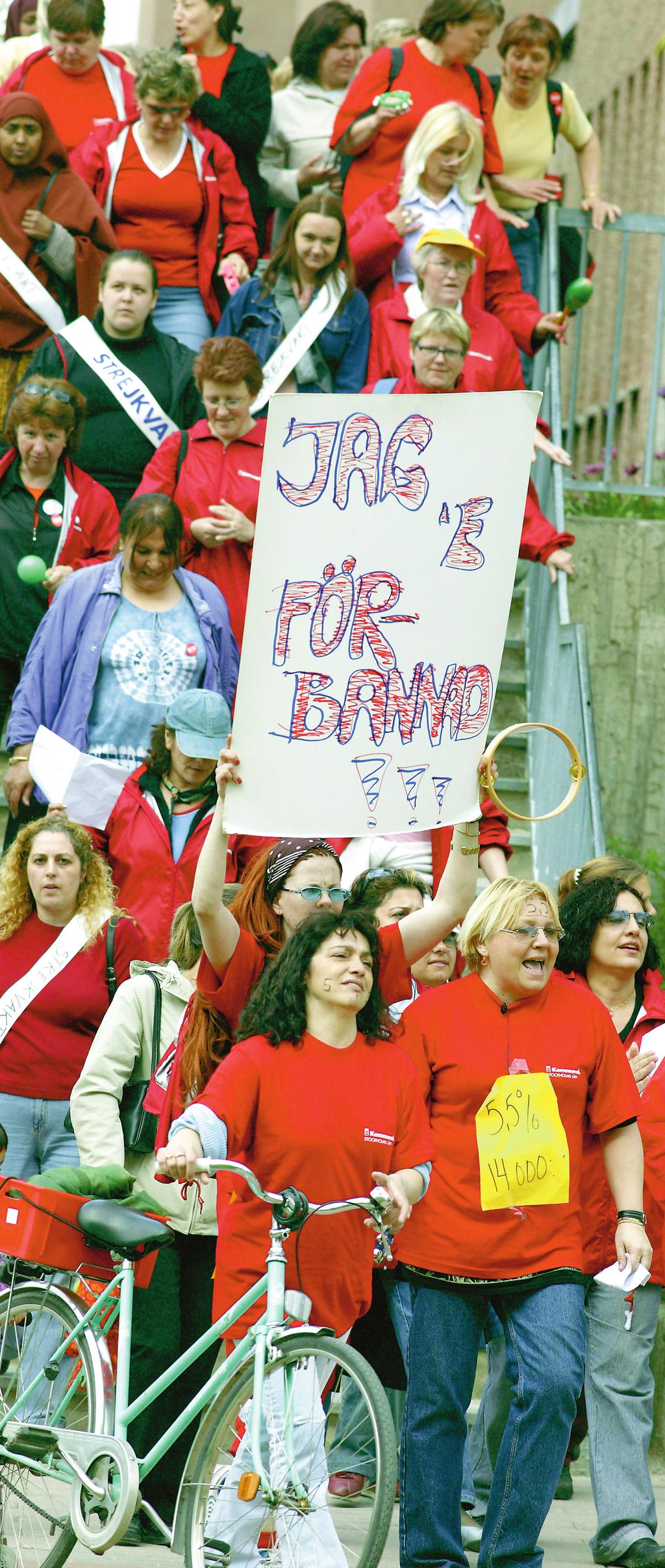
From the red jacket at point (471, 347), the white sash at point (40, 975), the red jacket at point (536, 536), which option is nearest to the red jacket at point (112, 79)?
the red jacket at point (471, 347)

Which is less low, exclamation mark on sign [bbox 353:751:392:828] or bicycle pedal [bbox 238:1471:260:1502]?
exclamation mark on sign [bbox 353:751:392:828]

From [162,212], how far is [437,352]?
2260mm

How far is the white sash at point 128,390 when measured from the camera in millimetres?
8289

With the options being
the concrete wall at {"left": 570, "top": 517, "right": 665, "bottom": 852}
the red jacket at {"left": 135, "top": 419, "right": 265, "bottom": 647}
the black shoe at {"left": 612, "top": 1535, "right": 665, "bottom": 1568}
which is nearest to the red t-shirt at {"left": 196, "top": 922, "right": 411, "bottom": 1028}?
the black shoe at {"left": 612, "top": 1535, "right": 665, "bottom": 1568}

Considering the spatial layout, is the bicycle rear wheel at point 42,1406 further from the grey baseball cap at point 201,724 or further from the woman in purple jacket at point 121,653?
the woman in purple jacket at point 121,653

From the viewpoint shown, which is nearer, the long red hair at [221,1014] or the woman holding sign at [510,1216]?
the woman holding sign at [510,1216]

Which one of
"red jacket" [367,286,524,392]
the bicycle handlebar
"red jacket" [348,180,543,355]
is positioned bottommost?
the bicycle handlebar

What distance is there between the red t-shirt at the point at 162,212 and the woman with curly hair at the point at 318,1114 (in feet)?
16.9

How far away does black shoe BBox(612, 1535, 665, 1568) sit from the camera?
524cm

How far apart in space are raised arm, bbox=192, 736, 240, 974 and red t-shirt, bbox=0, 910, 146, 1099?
1.30 metres

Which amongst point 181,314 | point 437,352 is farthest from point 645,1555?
point 181,314

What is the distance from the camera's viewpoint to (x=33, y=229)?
886cm

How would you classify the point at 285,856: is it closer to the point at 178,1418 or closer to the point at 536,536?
the point at 178,1418

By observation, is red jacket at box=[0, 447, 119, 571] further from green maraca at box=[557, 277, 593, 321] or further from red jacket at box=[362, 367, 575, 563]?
green maraca at box=[557, 277, 593, 321]
